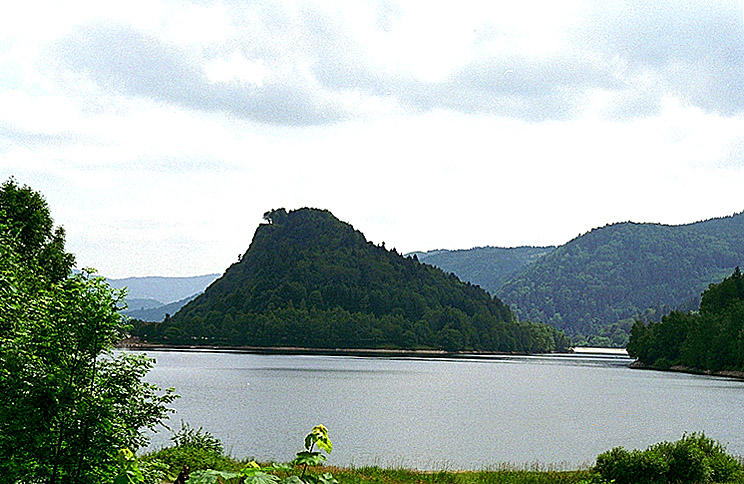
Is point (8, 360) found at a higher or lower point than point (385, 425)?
higher

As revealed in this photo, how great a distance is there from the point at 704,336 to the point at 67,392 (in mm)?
145838

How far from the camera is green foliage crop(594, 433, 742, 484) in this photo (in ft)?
90.7

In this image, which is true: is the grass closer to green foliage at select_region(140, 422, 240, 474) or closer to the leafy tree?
green foliage at select_region(140, 422, 240, 474)

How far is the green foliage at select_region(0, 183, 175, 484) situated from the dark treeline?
13151 cm

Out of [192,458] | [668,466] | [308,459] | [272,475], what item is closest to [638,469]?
[668,466]

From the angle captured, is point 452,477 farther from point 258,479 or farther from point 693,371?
point 693,371

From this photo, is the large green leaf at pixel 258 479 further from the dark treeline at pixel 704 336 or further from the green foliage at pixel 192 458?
the dark treeline at pixel 704 336

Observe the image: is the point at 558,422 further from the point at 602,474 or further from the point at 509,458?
the point at 602,474

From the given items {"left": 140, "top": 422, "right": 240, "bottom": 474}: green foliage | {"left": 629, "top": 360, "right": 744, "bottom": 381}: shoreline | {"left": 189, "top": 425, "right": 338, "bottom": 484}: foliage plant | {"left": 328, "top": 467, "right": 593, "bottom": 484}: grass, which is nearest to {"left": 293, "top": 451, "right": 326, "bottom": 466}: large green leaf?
{"left": 189, "top": 425, "right": 338, "bottom": 484}: foliage plant

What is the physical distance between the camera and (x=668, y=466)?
28.0m

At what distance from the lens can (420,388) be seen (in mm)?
100125

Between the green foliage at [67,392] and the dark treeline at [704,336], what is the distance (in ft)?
431

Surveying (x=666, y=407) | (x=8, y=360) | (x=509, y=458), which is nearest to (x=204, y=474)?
(x=8, y=360)

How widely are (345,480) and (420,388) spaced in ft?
248
